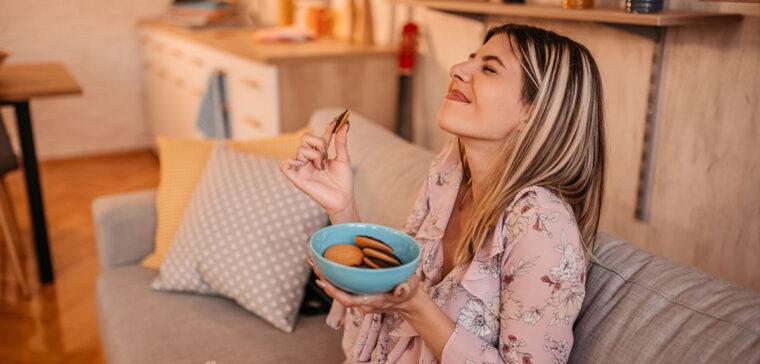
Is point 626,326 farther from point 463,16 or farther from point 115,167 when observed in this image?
point 115,167

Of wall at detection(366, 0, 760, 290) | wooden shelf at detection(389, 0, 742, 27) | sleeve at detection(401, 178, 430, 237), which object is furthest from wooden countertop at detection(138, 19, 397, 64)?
sleeve at detection(401, 178, 430, 237)

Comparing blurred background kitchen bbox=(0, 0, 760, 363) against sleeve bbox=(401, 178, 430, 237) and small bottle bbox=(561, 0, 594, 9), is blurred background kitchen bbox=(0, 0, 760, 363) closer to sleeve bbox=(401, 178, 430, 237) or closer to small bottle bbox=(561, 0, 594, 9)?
small bottle bbox=(561, 0, 594, 9)

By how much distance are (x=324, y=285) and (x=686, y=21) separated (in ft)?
3.31

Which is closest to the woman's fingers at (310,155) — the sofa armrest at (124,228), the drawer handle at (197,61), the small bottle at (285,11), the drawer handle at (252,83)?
the sofa armrest at (124,228)

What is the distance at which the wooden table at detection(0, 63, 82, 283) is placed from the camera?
266 cm

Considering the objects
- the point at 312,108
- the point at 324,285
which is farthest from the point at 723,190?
the point at 312,108

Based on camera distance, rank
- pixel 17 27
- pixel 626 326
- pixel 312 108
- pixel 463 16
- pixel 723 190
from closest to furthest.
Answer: pixel 626 326 < pixel 723 190 < pixel 463 16 < pixel 312 108 < pixel 17 27

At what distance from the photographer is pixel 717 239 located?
1641mm

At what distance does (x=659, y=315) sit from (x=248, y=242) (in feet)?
3.41

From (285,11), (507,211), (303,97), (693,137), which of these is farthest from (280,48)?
(507,211)

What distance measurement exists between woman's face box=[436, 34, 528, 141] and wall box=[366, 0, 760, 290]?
647mm

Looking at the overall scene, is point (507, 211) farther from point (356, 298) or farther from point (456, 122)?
point (356, 298)

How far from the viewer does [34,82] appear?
284 cm

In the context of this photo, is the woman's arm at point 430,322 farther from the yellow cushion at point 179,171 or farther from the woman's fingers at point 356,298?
the yellow cushion at point 179,171
